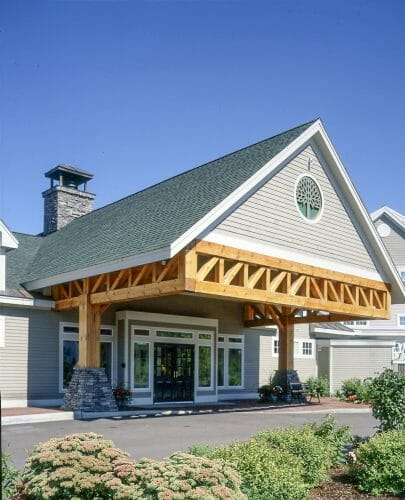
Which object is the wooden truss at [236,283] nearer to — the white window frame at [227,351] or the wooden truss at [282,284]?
the wooden truss at [282,284]

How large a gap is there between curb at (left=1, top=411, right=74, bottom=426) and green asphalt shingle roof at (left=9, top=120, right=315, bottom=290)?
14.0ft

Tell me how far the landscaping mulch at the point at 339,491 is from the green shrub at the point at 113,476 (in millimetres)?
2273

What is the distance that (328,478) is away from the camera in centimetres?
859

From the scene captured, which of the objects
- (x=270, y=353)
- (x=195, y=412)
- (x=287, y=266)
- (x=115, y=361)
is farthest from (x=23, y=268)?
(x=270, y=353)

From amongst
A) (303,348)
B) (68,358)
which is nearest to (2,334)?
(68,358)

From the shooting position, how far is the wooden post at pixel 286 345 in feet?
78.7

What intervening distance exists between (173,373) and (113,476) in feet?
51.7

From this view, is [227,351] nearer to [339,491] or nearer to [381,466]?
[381,466]

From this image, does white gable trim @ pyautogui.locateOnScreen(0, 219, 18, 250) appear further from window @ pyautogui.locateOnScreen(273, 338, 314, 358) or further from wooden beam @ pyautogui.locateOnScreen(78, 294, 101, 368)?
window @ pyautogui.locateOnScreen(273, 338, 314, 358)

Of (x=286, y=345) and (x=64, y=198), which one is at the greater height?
(x=64, y=198)

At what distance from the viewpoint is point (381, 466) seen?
8.28 m

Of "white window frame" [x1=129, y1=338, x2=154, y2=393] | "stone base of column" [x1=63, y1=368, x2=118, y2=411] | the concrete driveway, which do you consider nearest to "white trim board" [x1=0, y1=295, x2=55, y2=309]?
A: "stone base of column" [x1=63, y1=368, x2=118, y2=411]

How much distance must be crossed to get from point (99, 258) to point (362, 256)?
30.9ft

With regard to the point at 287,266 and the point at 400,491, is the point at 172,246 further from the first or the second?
the point at 400,491
